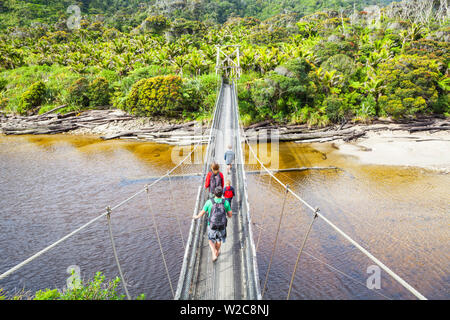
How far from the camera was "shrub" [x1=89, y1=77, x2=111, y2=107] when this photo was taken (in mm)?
17000

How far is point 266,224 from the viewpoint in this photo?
5.53 metres

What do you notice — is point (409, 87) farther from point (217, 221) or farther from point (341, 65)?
point (217, 221)

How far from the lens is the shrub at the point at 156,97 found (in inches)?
562

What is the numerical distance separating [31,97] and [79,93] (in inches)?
145

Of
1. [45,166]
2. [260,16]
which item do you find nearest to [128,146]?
[45,166]

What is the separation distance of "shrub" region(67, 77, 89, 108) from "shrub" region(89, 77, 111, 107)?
44cm

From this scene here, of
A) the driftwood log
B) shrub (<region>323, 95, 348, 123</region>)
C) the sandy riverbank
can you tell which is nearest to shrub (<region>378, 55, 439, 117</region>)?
the driftwood log

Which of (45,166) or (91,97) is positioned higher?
(91,97)

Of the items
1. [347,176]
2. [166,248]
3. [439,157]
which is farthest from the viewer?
[439,157]

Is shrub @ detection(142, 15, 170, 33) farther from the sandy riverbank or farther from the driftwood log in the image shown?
the sandy riverbank

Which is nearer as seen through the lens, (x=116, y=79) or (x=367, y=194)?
(x=367, y=194)
